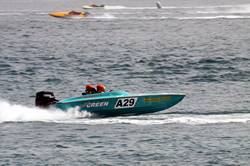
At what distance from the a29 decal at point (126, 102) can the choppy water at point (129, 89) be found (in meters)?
0.58

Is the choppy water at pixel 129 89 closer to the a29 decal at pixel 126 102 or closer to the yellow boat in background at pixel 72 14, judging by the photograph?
the a29 decal at pixel 126 102

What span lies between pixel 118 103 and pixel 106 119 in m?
0.95

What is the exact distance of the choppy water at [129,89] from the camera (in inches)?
1232

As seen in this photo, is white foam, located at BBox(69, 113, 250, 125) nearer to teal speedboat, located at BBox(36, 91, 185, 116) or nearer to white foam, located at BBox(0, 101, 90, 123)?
teal speedboat, located at BBox(36, 91, 185, 116)

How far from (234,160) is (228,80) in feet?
71.8

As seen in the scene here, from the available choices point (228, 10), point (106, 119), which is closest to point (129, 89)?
point (106, 119)

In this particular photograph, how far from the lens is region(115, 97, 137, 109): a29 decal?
37.8 m

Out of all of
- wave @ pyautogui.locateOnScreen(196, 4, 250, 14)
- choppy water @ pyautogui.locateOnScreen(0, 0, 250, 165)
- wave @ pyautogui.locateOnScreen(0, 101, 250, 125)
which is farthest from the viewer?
wave @ pyautogui.locateOnScreen(196, 4, 250, 14)

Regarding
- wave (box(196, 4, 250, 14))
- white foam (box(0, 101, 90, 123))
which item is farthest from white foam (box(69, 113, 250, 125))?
wave (box(196, 4, 250, 14))

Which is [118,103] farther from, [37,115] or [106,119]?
[37,115]

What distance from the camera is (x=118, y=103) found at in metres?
37.8

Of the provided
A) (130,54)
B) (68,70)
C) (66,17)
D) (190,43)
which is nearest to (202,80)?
(68,70)

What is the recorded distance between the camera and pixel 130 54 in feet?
236

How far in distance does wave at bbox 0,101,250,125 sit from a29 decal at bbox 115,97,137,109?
0.55 metres
